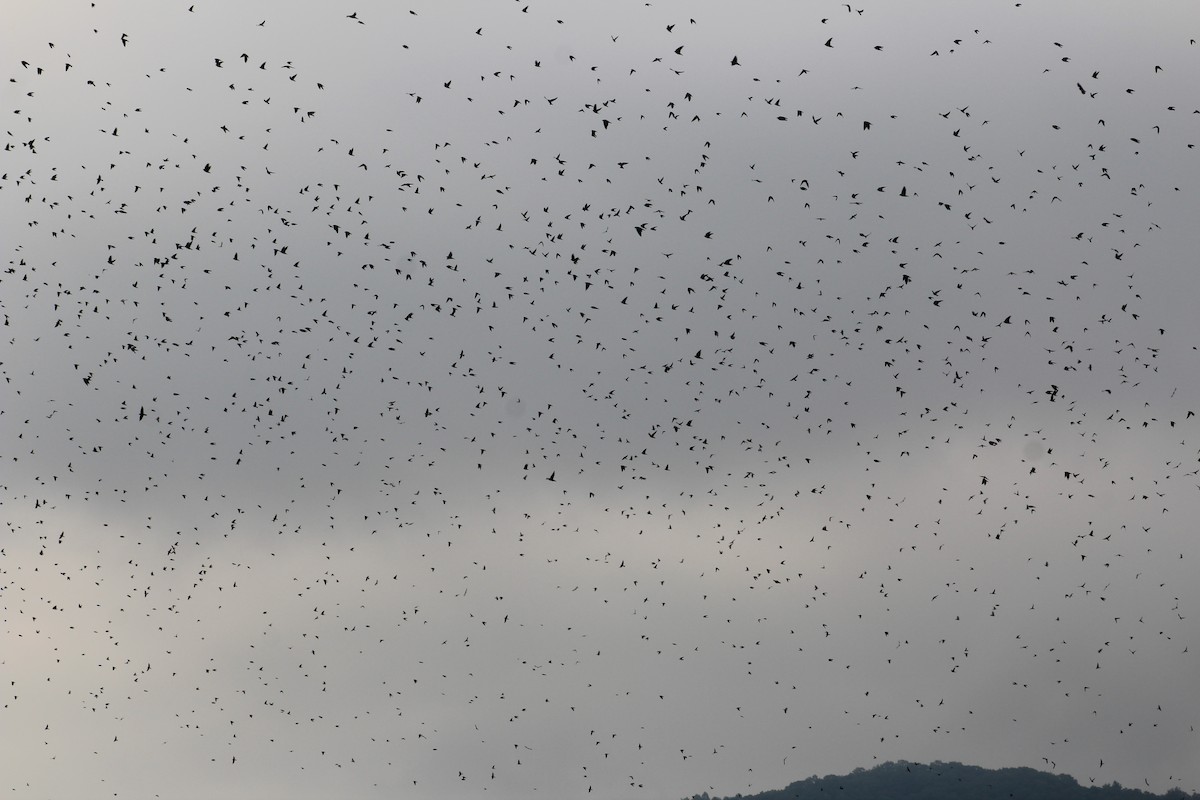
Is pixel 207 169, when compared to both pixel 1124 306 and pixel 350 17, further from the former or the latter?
pixel 1124 306

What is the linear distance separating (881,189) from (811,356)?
10480 millimetres

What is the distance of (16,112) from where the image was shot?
5656cm

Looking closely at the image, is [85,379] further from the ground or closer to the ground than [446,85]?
closer to the ground

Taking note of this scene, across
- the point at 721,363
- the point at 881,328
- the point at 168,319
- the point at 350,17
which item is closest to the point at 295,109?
the point at 350,17

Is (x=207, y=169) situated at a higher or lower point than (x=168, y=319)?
higher

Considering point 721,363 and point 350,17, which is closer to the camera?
point 350,17

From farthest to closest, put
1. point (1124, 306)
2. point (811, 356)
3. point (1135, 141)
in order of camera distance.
A: point (811, 356), point (1124, 306), point (1135, 141)

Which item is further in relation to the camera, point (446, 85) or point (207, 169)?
point (207, 169)

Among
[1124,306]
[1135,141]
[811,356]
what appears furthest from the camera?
[811,356]

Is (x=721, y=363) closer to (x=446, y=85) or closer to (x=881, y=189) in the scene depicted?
(x=881, y=189)

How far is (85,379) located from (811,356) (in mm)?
32302

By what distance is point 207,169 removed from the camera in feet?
208

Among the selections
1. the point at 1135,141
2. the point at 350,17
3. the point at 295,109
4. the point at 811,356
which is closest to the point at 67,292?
the point at 295,109

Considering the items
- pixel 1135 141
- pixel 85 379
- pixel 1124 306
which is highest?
pixel 1135 141
